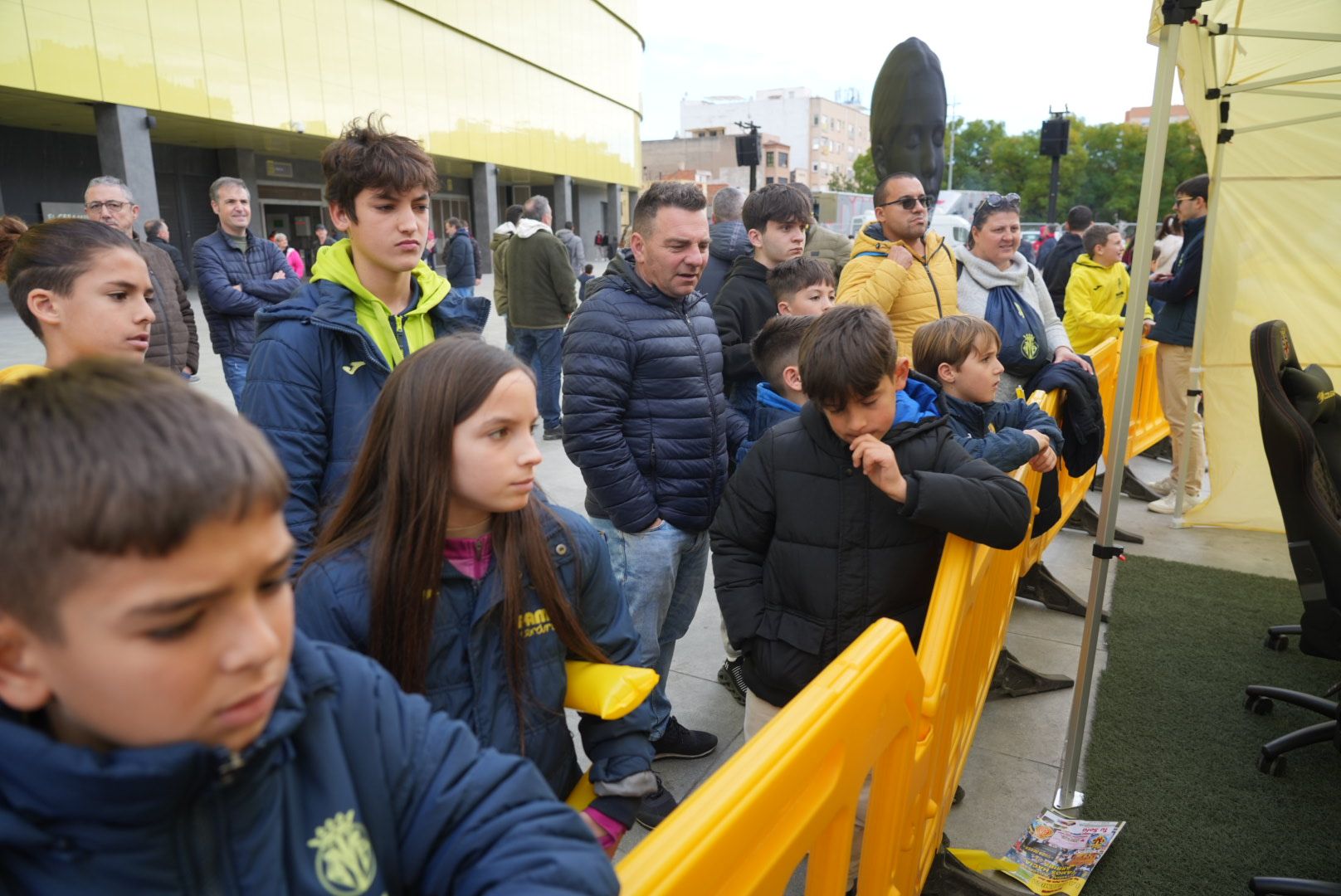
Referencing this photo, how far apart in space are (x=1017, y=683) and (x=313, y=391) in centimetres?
326

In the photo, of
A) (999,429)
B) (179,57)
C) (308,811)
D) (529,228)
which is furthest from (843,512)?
(179,57)

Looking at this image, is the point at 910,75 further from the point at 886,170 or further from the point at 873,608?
the point at 873,608

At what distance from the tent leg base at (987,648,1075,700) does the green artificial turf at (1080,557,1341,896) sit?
0.70ft

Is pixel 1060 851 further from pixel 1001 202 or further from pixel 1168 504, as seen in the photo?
pixel 1168 504

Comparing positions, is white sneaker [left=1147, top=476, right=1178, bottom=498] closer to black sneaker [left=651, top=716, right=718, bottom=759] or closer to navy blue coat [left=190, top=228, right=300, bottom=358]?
black sneaker [left=651, top=716, right=718, bottom=759]

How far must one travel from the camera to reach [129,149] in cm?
1716

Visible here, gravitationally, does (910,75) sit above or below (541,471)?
above

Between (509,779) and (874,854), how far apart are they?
1.12 m

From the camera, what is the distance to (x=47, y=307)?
2279 millimetres

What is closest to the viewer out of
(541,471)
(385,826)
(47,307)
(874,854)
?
(385,826)

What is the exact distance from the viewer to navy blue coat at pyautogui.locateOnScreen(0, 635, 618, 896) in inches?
→ 28.1

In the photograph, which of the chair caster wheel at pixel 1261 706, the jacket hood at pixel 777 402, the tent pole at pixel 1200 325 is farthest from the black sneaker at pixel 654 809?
the tent pole at pixel 1200 325

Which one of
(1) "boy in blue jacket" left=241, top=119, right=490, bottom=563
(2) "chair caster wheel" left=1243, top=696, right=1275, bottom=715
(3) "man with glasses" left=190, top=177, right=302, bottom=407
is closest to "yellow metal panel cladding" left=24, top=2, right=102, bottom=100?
(3) "man with glasses" left=190, top=177, right=302, bottom=407

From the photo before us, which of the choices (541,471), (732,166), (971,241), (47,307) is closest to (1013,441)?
(971,241)
